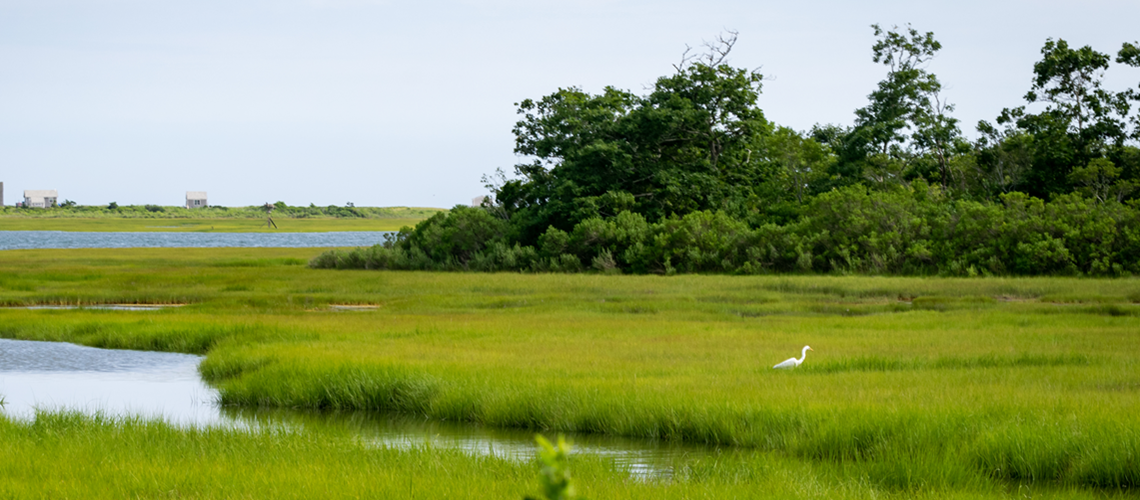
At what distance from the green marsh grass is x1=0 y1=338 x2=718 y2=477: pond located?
19.2 inches

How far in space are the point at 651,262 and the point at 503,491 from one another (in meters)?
37.4

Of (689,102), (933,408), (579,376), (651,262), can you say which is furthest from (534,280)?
(933,408)

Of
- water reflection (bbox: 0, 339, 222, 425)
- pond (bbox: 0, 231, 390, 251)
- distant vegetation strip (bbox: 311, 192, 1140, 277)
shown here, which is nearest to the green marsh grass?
water reflection (bbox: 0, 339, 222, 425)

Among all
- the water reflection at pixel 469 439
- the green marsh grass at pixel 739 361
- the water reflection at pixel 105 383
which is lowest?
the water reflection at pixel 105 383

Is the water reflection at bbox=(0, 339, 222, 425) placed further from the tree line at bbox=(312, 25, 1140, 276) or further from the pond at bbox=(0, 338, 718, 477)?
the tree line at bbox=(312, 25, 1140, 276)

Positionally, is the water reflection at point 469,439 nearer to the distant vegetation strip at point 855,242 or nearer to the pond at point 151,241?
the distant vegetation strip at point 855,242

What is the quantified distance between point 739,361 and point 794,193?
41262 millimetres

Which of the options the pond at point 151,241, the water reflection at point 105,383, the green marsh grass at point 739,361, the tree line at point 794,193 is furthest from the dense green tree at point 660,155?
the pond at point 151,241

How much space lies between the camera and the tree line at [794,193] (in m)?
39.9

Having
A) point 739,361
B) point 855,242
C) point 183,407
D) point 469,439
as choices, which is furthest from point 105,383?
point 855,242

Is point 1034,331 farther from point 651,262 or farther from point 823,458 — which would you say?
point 651,262

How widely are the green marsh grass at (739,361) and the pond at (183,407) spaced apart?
19.2 inches

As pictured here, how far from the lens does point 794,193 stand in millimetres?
57469

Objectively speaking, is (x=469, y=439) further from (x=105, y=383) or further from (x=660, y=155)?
(x=660, y=155)
